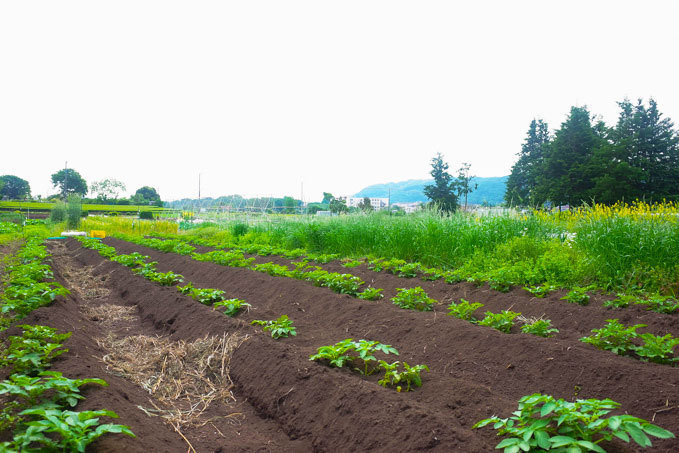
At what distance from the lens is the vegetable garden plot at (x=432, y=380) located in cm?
270

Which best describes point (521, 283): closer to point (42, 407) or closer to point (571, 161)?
point (42, 407)

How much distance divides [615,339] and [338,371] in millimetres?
2488

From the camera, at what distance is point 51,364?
326 centimetres

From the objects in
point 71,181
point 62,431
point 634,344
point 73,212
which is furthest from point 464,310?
point 71,181

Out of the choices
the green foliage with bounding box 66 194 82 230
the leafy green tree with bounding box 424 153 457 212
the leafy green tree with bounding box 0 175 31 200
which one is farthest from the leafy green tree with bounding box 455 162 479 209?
the leafy green tree with bounding box 0 175 31 200

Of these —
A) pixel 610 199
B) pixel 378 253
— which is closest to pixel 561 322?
pixel 378 253

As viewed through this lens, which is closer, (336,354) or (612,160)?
(336,354)

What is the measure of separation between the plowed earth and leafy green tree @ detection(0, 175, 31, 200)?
324 ft

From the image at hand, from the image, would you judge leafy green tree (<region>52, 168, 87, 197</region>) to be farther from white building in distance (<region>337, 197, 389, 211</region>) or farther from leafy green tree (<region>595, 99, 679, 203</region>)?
leafy green tree (<region>595, 99, 679, 203</region>)

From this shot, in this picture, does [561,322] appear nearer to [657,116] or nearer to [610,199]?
[610,199]

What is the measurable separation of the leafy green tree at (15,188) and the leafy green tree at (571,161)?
9199cm

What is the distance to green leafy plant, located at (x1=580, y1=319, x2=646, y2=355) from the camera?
12.0 feet

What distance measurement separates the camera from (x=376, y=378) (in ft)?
11.5

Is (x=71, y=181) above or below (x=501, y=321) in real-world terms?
above
